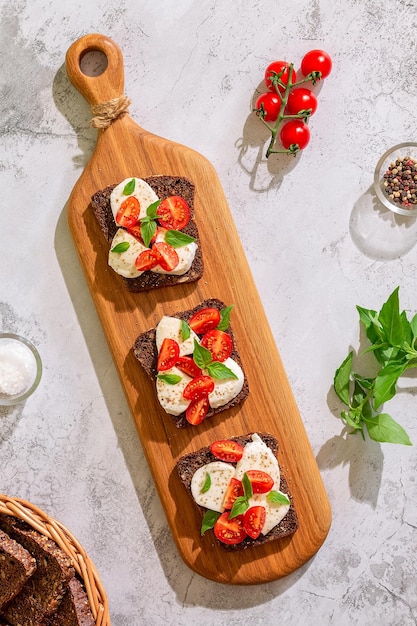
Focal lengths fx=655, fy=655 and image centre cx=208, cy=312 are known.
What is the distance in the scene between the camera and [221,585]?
3748 millimetres

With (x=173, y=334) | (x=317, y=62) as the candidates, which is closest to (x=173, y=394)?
(x=173, y=334)

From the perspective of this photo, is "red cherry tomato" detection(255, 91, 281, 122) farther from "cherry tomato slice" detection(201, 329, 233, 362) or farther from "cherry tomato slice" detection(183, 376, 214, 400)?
"cherry tomato slice" detection(183, 376, 214, 400)

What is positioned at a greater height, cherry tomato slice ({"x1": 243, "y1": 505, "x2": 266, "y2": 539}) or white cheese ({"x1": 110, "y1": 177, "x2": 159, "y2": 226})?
white cheese ({"x1": 110, "y1": 177, "x2": 159, "y2": 226})

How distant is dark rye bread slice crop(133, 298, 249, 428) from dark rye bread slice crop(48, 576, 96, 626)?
1001 millimetres

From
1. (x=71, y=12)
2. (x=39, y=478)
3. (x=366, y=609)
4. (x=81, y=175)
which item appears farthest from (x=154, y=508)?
(x=71, y=12)

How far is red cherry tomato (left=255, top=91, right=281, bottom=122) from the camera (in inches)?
143

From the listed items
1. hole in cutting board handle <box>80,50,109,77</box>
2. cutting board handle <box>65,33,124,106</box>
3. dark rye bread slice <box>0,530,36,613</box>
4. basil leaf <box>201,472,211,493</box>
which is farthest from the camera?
hole in cutting board handle <box>80,50,109,77</box>

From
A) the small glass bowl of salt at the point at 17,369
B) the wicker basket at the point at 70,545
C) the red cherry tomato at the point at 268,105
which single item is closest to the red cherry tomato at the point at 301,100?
the red cherry tomato at the point at 268,105

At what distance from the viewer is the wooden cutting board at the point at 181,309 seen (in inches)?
141

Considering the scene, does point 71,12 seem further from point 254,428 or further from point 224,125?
point 254,428

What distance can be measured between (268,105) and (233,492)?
6.94 ft

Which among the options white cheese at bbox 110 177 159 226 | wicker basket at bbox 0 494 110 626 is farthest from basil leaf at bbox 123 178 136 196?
wicker basket at bbox 0 494 110 626

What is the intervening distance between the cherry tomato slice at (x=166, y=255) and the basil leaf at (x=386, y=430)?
1356 mm

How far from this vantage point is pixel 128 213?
→ 3445 millimetres
